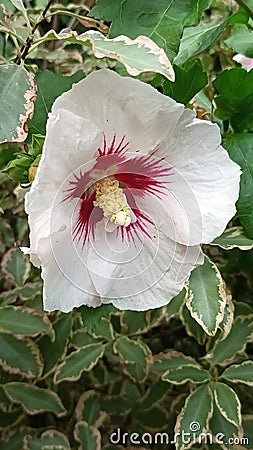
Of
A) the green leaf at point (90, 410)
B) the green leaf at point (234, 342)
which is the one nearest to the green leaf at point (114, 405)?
the green leaf at point (90, 410)

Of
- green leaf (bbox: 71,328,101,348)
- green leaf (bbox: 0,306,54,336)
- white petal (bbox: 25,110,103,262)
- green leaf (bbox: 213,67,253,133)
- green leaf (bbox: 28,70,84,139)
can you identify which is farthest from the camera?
green leaf (bbox: 71,328,101,348)

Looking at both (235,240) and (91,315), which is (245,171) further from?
(91,315)

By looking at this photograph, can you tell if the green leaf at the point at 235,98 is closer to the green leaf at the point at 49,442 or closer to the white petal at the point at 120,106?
the white petal at the point at 120,106

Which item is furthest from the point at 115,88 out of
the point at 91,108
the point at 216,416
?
the point at 216,416

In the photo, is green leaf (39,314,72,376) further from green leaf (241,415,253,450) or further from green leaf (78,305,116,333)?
green leaf (78,305,116,333)

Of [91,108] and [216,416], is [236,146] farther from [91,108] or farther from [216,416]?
[216,416]

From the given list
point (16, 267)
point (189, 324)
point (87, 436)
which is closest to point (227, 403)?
point (189, 324)

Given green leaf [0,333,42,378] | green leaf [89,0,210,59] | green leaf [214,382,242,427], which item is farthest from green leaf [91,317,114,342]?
green leaf [89,0,210,59]
